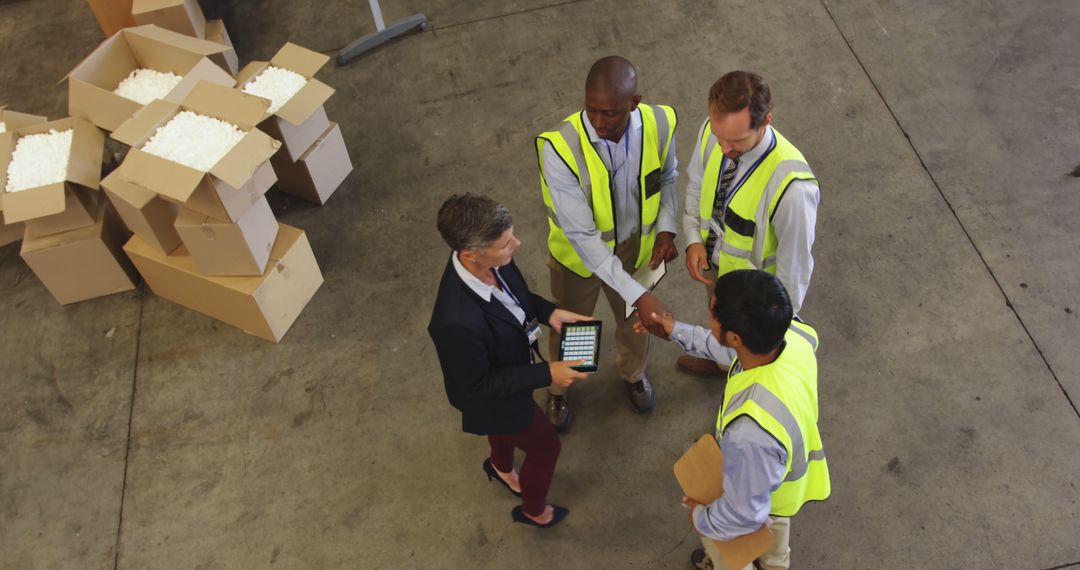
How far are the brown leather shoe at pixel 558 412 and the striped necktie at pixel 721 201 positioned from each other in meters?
0.88

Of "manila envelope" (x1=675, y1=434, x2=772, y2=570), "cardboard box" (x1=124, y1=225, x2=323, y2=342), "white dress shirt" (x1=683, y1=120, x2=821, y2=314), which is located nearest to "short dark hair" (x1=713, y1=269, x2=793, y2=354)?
"manila envelope" (x1=675, y1=434, x2=772, y2=570)

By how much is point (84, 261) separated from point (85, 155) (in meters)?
0.52

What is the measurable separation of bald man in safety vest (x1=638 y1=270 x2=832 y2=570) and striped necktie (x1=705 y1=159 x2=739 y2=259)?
567 mm

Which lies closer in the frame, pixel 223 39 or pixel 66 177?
pixel 66 177

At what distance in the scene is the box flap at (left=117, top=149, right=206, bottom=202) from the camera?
2.73 meters

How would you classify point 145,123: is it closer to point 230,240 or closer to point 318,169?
point 230,240

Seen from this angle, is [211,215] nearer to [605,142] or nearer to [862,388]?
[605,142]

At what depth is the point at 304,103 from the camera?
3469mm

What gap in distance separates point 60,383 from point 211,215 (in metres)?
1.15

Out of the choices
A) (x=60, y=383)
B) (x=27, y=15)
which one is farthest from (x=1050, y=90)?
(x=27, y=15)

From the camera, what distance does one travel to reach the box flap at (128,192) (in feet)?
10.1

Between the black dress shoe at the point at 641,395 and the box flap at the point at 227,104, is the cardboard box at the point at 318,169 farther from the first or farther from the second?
the black dress shoe at the point at 641,395

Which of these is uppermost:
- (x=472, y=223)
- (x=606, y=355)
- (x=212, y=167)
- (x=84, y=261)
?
(x=472, y=223)

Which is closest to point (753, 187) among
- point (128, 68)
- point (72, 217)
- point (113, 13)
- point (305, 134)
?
point (305, 134)
